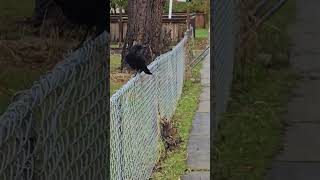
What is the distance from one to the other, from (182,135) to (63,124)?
0.71 m

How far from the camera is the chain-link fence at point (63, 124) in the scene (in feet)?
3.53

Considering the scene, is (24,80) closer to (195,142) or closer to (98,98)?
(98,98)

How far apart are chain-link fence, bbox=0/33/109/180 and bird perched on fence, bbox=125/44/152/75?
6cm

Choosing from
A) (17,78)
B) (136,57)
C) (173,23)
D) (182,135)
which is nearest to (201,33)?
(173,23)

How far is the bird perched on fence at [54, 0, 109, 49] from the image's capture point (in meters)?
1.36

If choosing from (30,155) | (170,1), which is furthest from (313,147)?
(30,155)

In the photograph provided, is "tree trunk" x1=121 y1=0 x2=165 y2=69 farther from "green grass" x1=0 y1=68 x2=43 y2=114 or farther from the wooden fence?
"green grass" x1=0 y1=68 x2=43 y2=114

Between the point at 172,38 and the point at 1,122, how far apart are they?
0.69m

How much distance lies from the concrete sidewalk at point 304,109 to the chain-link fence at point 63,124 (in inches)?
56.4

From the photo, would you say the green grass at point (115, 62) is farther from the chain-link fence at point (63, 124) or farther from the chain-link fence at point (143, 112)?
the chain-link fence at point (143, 112)

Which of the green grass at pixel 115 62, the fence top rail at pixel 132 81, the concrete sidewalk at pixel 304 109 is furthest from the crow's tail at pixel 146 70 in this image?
the concrete sidewalk at pixel 304 109

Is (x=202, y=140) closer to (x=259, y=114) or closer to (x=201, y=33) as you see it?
(x=201, y=33)

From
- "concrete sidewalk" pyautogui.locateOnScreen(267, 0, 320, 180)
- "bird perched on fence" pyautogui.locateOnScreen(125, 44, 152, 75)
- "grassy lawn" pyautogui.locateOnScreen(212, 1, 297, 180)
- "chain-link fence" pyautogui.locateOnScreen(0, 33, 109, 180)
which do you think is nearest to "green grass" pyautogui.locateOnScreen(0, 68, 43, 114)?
"chain-link fence" pyautogui.locateOnScreen(0, 33, 109, 180)

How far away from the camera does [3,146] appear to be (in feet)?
3.27
